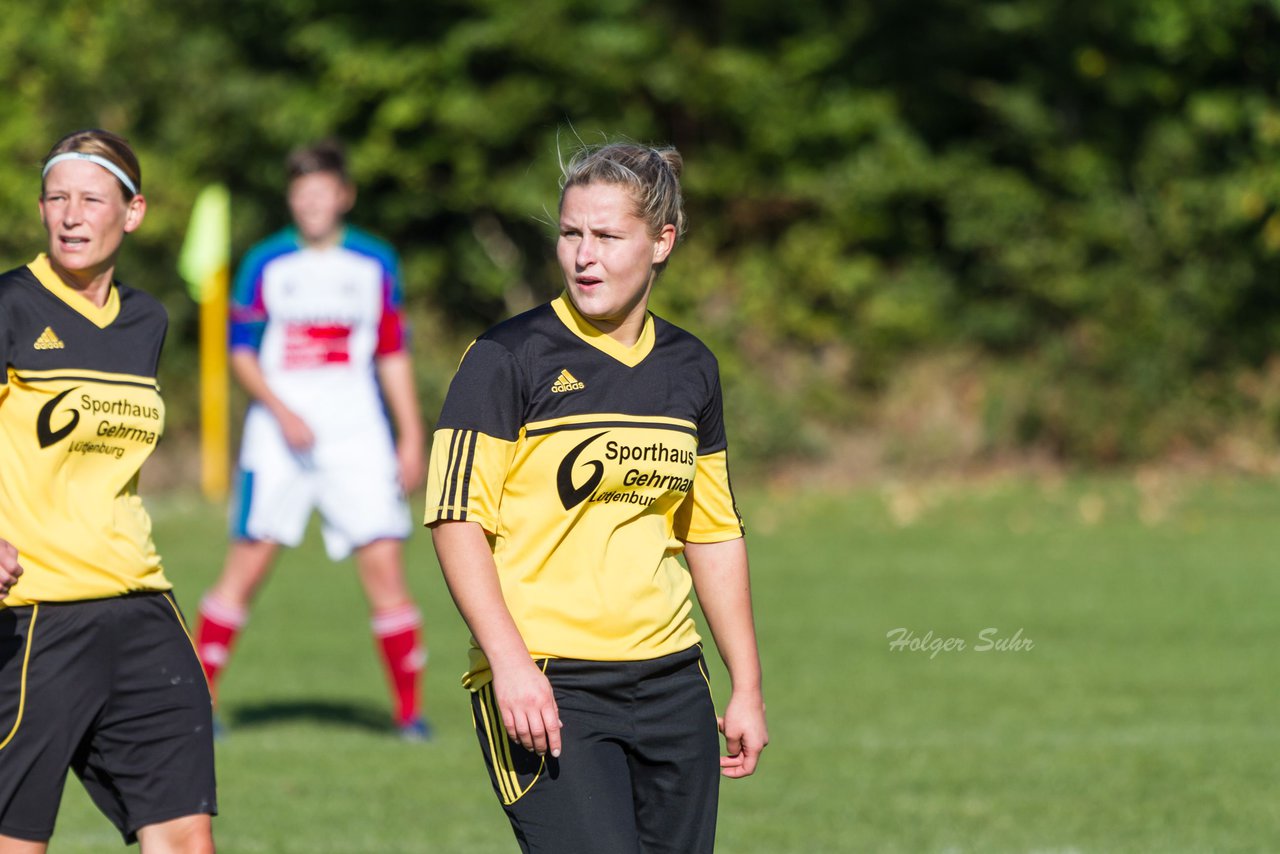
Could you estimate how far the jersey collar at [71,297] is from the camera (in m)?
4.26

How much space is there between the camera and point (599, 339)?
3.67 metres

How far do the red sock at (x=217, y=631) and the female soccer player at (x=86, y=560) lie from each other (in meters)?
3.54

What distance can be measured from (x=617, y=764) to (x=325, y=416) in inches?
184

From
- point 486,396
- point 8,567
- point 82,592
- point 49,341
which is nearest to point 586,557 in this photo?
point 486,396

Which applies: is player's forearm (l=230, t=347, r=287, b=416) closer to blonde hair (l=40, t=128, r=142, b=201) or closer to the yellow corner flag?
blonde hair (l=40, t=128, r=142, b=201)

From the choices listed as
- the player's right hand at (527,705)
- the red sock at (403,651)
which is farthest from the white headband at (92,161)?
the red sock at (403,651)

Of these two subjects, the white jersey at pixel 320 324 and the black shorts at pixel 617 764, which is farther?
the white jersey at pixel 320 324

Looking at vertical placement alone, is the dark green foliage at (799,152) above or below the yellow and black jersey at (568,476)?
above

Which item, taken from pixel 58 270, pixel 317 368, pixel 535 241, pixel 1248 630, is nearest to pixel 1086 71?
pixel 535 241

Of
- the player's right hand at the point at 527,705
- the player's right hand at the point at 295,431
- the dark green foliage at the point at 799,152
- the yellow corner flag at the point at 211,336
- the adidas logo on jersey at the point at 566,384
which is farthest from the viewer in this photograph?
the dark green foliage at the point at 799,152

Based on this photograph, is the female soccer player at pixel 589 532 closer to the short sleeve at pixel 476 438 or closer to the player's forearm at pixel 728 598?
the short sleeve at pixel 476 438

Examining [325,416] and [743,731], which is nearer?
[743,731]

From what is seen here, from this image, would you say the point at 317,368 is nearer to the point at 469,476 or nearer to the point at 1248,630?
the point at 469,476

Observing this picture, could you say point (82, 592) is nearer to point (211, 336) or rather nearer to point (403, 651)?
point (403, 651)
